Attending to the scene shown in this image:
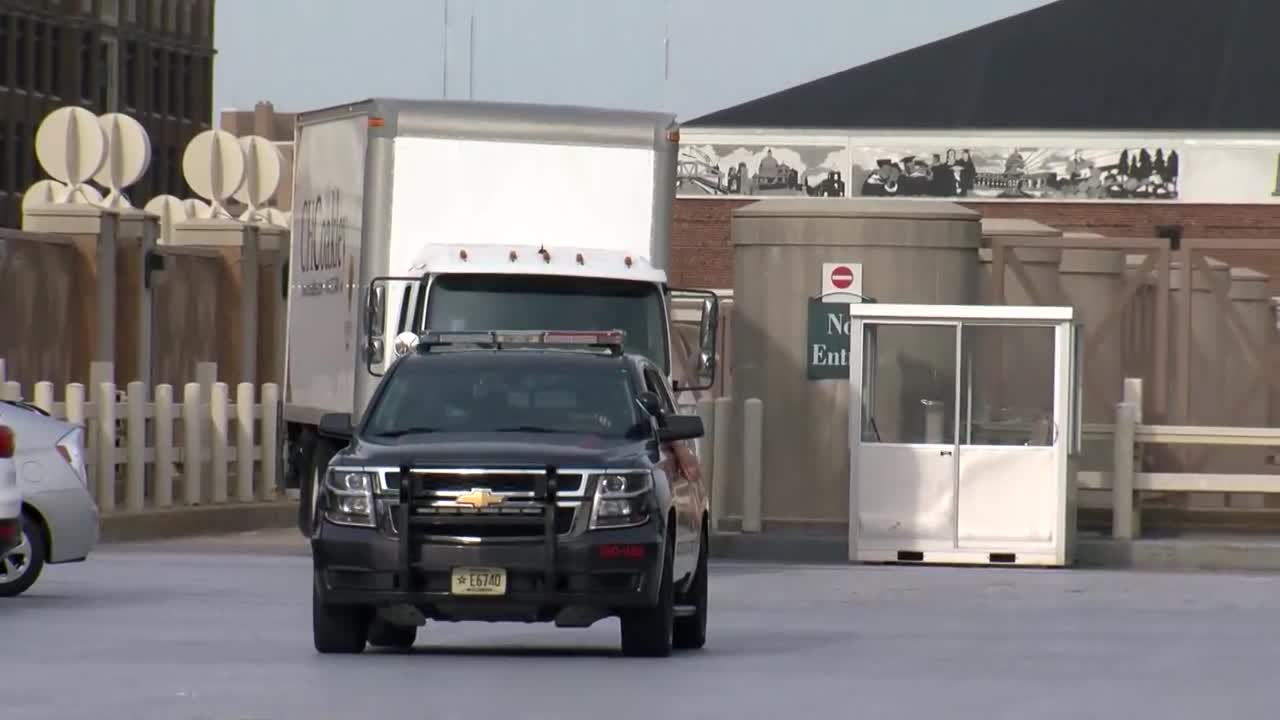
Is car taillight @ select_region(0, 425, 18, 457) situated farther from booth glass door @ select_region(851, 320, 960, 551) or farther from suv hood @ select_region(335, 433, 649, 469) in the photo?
booth glass door @ select_region(851, 320, 960, 551)

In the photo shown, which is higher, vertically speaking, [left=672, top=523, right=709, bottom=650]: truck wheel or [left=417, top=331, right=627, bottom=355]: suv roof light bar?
[left=417, top=331, right=627, bottom=355]: suv roof light bar

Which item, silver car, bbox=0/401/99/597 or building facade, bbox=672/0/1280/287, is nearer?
silver car, bbox=0/401/99/597

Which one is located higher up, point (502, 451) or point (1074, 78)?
point (1074, 78)

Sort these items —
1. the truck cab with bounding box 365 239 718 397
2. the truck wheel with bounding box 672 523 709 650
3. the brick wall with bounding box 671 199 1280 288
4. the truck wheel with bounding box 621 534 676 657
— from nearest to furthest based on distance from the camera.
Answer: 1. the truck wheel with bounding box 621 534 676 657
2. the truck wheel with bounding box 672 523 709 650
3. the truck cab with bounding box 365 239 718 397
4. the brick wall with bounding box 671 199 1280 288

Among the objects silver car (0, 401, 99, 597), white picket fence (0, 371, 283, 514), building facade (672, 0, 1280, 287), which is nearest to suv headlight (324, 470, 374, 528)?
silver car (0, 401, 99, 597)

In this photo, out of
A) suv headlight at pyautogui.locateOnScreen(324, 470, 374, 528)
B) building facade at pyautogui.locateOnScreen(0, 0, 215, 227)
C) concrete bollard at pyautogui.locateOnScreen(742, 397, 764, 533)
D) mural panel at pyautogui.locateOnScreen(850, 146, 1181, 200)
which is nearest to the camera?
suv headlight at pyautogui.locateOnScreen(324, 470, 374, 528)

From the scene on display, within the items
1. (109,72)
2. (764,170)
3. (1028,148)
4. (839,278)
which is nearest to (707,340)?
(839,278)

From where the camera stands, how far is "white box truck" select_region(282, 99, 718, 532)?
2262 centimetres

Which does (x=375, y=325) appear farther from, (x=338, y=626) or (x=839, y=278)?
(x=338, y=626)

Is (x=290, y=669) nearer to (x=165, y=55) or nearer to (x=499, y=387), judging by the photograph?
(x=499, y=387)

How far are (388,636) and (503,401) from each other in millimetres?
1580

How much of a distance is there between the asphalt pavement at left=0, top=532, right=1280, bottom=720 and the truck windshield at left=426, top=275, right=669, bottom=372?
2.12 metres

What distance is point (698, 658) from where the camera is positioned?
52.4 ft

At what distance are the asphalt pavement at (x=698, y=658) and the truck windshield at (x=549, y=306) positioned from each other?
212cm
